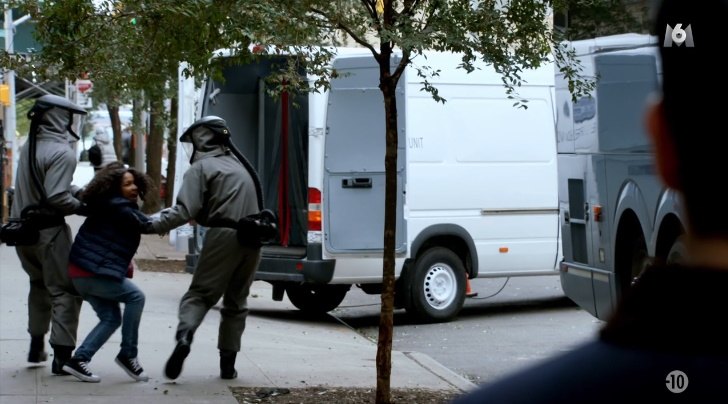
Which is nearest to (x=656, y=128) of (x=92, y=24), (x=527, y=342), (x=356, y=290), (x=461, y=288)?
(x=92, y=24)

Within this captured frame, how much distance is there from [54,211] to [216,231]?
1126 millimetres

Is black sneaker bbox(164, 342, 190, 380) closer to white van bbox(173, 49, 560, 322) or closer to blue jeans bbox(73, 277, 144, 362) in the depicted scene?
blue jeans bbox(73, 277, 144, 362)

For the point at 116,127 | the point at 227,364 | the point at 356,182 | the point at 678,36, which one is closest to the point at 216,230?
the point at 227,364


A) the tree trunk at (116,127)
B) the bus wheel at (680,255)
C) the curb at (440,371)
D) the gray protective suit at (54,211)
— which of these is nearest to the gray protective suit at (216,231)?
the gray protective suit at (54,211)

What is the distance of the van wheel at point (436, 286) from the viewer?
12430 mm

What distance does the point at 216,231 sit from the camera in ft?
27.2

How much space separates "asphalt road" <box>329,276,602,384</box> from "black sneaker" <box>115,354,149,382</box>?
2675 millimetres

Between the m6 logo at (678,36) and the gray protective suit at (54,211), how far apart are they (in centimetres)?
710

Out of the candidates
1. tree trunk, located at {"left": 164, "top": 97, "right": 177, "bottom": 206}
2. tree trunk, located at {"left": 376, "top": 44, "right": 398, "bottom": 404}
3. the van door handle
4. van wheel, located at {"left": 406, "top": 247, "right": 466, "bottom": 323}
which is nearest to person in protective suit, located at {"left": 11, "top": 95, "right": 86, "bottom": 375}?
tree trunk, located at {"left": 376, "top": 44, "right": 398, "bottom": 404}

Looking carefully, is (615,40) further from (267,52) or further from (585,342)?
(585,342)

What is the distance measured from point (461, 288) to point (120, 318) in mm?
5288

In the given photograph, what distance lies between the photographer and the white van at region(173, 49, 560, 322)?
39.6 feet

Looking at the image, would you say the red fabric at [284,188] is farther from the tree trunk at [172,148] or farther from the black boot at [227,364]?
the tree trunk at [172,148]

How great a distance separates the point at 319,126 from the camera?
12.0 metres
